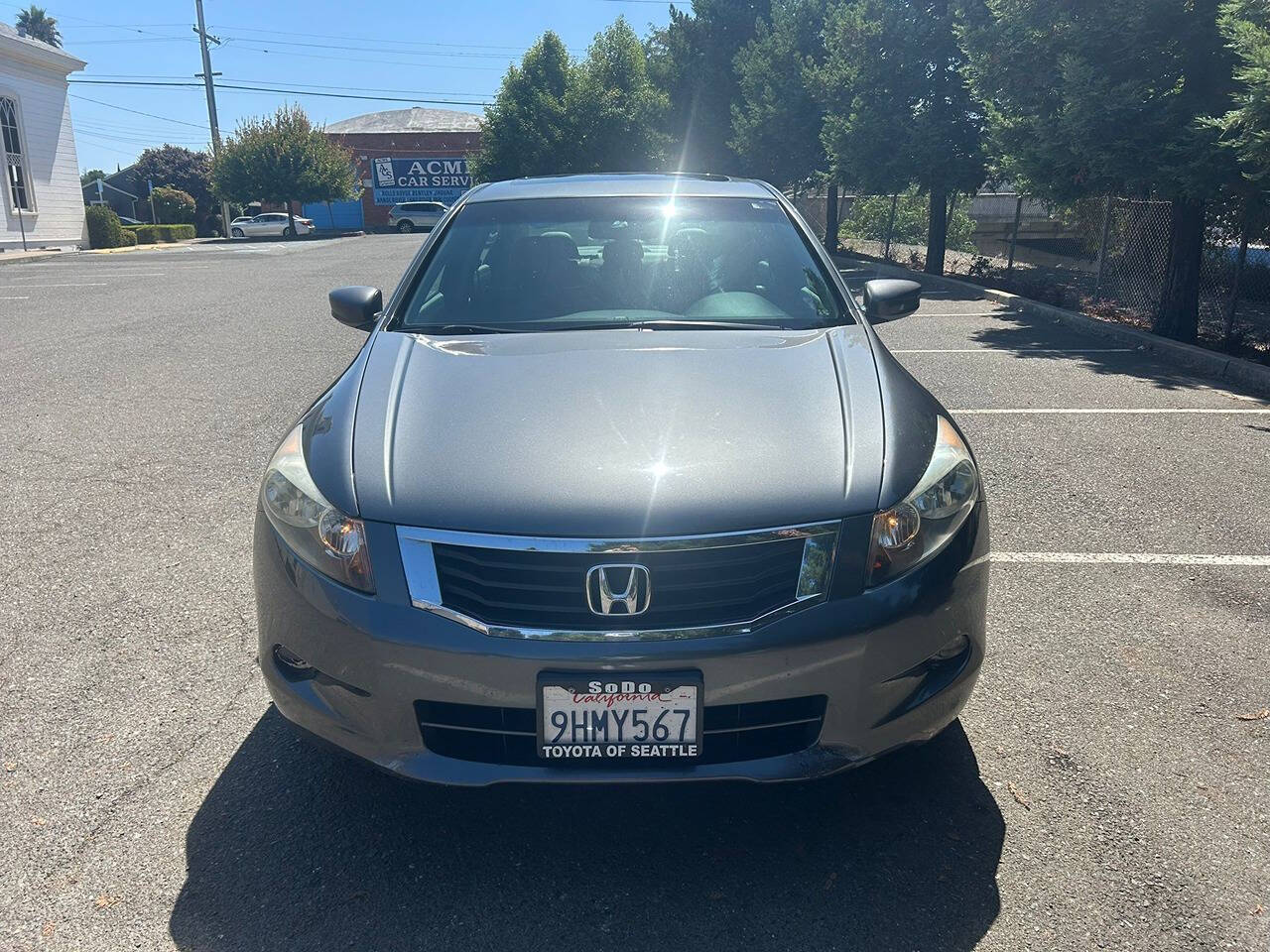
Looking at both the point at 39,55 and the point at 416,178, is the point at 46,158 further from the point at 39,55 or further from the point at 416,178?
the point at 416,178

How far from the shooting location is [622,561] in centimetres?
226

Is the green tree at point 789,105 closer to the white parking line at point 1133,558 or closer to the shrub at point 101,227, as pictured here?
the shrub at point 101,227

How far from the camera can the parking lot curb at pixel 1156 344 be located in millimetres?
8822

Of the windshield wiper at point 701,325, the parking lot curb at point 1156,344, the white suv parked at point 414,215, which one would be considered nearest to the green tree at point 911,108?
the parking lot curb at point 1156,344

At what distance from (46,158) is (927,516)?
36.9 metres

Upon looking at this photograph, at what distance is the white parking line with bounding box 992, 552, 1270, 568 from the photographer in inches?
175

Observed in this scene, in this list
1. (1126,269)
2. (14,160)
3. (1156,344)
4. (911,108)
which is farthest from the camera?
(14,160)

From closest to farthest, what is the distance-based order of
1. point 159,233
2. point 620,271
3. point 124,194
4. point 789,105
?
point 620,271 → point 789,105 → point 159,233 → point 124,194

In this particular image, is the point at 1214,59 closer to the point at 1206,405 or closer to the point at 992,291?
the point at 1206,405

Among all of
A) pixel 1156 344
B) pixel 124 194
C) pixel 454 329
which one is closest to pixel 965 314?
pixel 1156 344

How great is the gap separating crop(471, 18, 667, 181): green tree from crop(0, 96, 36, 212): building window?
69.6ft

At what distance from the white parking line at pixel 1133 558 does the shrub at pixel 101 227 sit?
120 feet

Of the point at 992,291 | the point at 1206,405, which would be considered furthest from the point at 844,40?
the point at 1206,405

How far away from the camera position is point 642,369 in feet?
9.80
